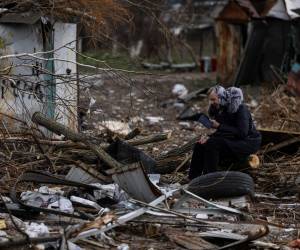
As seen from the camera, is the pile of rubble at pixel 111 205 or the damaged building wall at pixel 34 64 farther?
the damaged building wall at pixel 34 64

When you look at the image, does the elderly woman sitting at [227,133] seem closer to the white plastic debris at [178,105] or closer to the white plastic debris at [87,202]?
the white plastic debris at [87,202]

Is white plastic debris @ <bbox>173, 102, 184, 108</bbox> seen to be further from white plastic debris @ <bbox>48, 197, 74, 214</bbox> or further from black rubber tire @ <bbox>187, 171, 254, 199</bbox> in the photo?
white plastic debris @ <bbox>48, 197, 74, 214</bbox>

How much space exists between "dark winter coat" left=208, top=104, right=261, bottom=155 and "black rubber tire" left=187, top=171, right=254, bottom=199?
Result: 2.02 feet

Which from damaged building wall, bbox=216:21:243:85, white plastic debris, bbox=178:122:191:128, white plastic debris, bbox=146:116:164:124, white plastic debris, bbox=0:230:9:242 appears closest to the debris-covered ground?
white plastic debris, bbox=0:230:9:242

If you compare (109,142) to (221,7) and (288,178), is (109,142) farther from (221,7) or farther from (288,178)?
(221,7)

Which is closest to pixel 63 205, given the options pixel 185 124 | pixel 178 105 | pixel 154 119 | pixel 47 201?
pixel 47 201

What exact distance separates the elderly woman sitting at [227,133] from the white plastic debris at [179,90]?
10.5 meters

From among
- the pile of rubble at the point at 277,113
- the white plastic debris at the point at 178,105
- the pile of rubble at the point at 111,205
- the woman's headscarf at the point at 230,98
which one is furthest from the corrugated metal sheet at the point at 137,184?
the white plastic debris at the point at 178,105

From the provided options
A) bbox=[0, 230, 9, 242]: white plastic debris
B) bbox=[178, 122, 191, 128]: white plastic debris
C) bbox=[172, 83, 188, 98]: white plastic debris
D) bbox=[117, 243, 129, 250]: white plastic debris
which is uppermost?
bbox=[0, 230, 9, 242]: white plastic debris

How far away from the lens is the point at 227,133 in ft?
26.7

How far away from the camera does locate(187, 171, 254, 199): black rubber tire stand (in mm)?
7480

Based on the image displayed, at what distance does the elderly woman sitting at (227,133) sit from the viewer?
8.05 m

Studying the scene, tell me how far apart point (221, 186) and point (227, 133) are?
2.85 feet

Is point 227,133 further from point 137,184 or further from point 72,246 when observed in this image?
point 72,246
